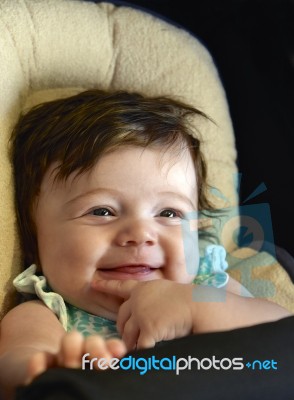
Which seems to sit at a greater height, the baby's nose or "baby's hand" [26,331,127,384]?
"baby's hand" [26,331,127,384]

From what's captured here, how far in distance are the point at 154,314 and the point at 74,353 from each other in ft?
0.66

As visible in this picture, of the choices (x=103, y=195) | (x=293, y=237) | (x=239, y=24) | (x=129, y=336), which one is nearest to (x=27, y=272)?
(x=103, y=195)

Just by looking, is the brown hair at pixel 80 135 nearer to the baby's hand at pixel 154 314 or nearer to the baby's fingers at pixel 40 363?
the baby's hand at pixel 154 314

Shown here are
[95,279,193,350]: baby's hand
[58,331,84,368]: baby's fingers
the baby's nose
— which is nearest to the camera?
[58,331,84,368]: baby's fingers

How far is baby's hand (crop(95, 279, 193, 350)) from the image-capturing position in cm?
97

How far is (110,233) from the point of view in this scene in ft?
3.84

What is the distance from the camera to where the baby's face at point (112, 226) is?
1158mm

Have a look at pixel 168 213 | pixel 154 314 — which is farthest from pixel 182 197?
pixel 154 314

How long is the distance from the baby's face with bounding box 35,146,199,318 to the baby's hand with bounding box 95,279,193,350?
9 centimetres

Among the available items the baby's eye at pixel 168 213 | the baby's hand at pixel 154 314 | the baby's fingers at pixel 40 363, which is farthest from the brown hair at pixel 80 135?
the baby's fingers at pixel 40 363

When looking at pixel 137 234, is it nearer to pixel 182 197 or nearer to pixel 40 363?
pixel 182 197

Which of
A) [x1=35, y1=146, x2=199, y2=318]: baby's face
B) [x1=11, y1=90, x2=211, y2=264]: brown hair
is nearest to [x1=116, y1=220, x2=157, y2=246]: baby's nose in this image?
A: [x1=35, y1=146, x2=199, y2=318]: baby's face

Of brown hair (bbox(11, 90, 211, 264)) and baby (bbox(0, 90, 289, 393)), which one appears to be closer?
baby (bbox(0, 90, 289, 393))

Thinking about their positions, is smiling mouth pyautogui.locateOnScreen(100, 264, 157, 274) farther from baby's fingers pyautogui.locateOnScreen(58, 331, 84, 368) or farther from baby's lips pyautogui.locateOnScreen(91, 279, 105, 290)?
baby's fingers pyautogui.locateOnScreen(58, 331, 84, 368)
